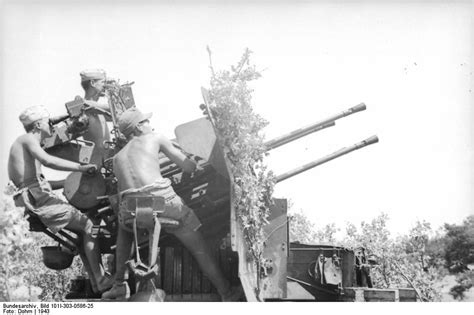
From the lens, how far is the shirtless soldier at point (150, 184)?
7.10 m

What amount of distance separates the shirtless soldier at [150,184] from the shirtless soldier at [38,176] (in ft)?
2.01

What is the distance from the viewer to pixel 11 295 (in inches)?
249

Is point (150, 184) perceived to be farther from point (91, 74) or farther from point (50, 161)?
point (91, 74)

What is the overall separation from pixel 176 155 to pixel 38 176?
180 centimetres

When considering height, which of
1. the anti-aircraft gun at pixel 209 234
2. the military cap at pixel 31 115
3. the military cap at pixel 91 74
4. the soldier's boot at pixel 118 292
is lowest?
the soldier's boot at pixel 118 292

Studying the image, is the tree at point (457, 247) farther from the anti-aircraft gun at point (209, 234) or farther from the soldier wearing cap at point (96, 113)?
the soldier wearing cap at point (96, 113)

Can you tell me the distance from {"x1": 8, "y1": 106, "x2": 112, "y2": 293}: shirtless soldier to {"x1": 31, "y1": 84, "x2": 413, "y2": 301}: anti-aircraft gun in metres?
0.36

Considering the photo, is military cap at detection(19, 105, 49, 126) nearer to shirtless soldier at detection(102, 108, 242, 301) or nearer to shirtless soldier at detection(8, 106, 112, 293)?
shirtless soldier at detection(8, 106, 112, 293)

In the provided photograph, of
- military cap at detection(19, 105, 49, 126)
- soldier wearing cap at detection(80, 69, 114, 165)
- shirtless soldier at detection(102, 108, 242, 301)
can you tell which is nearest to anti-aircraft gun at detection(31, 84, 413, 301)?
soldier wearing cap at detection(80, 69, 114, 165)

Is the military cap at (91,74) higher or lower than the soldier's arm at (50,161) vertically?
higher

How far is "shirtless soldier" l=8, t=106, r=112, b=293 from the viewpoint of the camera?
759 centimetres

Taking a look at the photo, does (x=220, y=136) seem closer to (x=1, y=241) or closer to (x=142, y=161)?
(x=142, y=161)

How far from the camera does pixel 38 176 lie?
7754 mm

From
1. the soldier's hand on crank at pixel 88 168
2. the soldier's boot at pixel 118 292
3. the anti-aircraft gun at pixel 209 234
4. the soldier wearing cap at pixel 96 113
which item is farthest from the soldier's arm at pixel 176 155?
the soldier's boot at pixel 118 292
